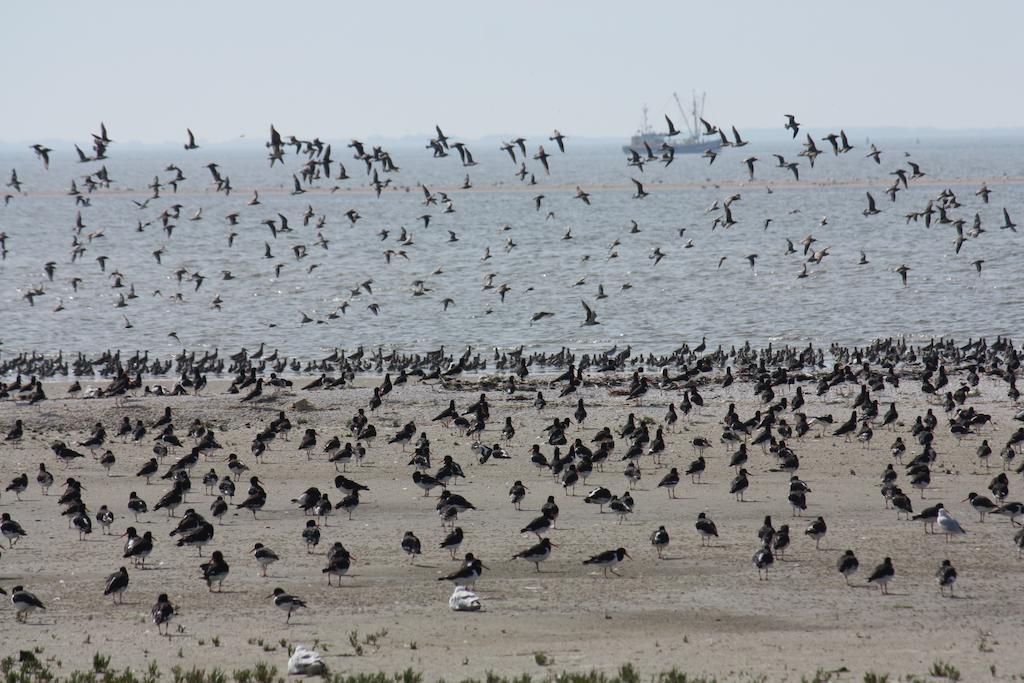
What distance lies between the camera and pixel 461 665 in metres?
15.9

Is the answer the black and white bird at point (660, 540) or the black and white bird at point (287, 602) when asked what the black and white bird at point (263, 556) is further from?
the black and white bird at point (660, 540)

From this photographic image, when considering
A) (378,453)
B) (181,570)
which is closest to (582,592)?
(181,570)

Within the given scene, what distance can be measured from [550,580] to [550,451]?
35.0ft

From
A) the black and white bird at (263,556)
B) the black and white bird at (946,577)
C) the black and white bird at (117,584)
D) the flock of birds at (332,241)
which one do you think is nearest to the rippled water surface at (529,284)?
the flock of birds at (332,241)

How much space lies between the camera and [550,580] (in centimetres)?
1984

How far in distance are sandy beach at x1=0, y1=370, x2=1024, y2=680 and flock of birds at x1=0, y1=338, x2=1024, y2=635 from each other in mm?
234

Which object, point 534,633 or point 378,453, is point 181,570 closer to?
point 534,633

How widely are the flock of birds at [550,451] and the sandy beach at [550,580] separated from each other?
0.23 meters

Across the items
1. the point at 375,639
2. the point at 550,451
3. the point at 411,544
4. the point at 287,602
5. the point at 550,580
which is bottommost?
the point at 550,451

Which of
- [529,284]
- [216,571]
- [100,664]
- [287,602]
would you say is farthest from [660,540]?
[529,284]

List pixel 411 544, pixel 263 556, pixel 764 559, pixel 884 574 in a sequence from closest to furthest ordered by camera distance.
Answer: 1. pixel 884 574
2. pixel 764 559
3. pixel 263 556
4. pixel 411 544

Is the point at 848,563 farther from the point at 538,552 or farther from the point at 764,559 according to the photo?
the point at 538,552

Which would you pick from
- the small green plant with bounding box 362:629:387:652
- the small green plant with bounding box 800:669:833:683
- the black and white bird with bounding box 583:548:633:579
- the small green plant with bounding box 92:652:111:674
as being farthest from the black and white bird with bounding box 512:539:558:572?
the small green plant with bounding box 92:652:111:674

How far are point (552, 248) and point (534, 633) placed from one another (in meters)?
87.0
